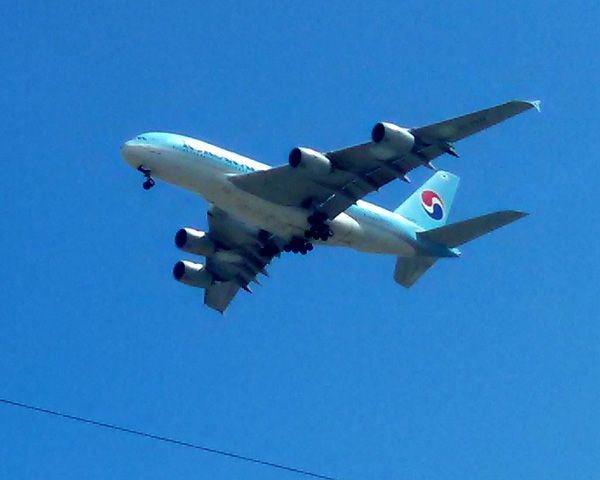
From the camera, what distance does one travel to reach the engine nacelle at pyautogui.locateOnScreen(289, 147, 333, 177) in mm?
51688

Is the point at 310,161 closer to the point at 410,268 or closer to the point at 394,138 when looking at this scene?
the point at 394,138

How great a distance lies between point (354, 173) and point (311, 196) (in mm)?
2048

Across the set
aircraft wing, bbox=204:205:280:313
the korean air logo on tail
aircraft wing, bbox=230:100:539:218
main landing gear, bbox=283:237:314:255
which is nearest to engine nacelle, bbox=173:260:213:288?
aircraft wing, bbox=204:205:280:313

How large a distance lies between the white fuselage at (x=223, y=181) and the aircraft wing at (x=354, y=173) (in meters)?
0.44

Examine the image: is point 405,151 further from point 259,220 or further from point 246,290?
point 246,290

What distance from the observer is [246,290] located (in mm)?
60188

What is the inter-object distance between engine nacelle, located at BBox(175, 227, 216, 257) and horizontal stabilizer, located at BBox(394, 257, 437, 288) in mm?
7676

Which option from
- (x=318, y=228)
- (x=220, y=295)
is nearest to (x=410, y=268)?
(x=318, y=228)

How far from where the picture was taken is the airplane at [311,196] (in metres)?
50.7

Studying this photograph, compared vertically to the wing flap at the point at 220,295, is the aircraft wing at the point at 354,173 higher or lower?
higher

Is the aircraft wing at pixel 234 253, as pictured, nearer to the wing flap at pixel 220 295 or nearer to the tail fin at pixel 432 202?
the wing flap at pixel 220 295

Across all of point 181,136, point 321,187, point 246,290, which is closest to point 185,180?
point 181,136

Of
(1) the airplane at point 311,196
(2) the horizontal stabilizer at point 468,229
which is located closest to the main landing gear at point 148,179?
(1) the airplane at point 311,196

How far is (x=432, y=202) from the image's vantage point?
208 ft
